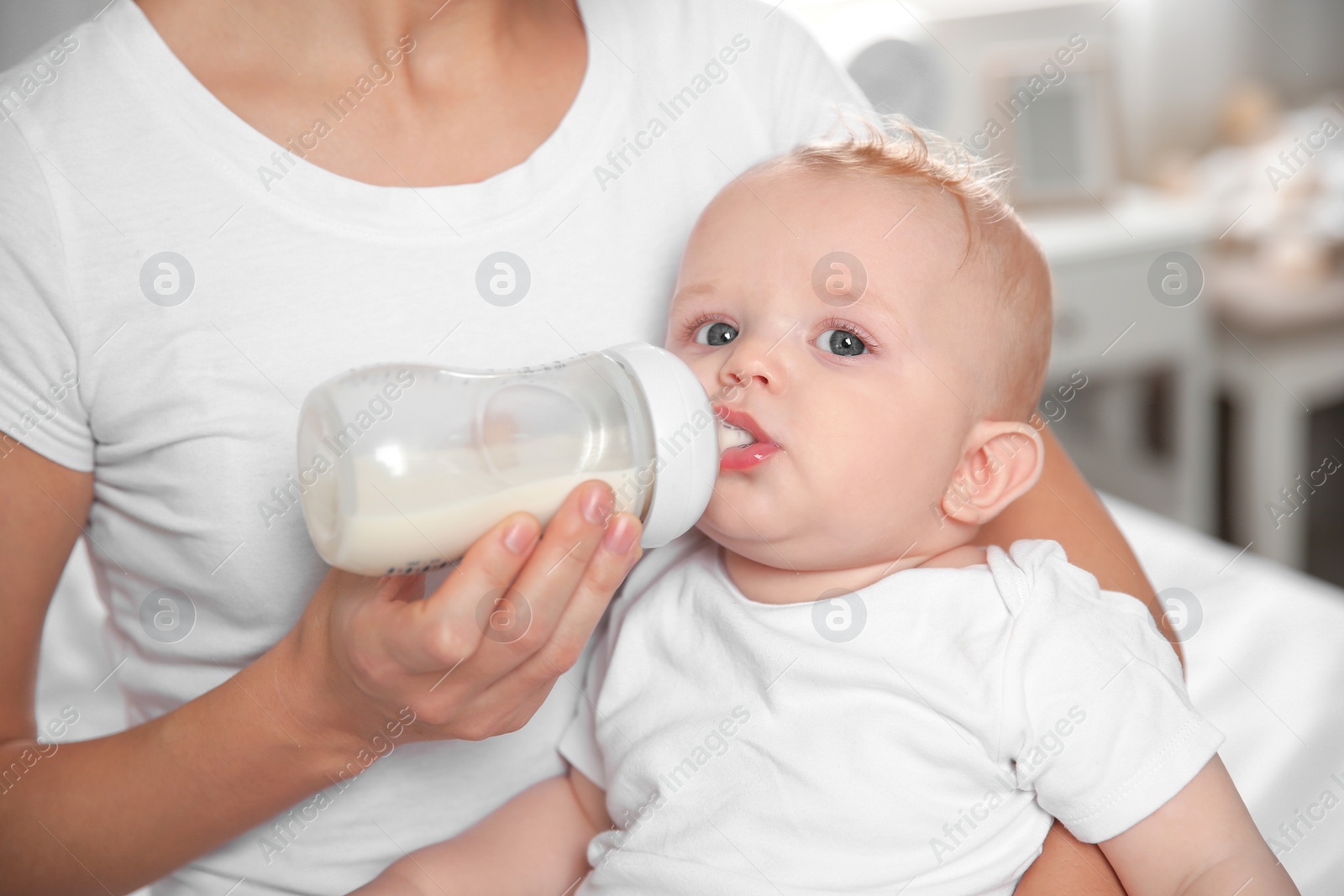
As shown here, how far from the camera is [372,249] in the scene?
81cm

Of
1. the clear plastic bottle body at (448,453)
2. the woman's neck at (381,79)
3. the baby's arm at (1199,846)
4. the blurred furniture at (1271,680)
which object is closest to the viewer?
the clear plastic bottle body at (448,453)

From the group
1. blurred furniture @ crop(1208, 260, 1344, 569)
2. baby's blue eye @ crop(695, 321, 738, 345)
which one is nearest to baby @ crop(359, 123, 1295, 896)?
baby's blue eye @ crop(695, 321, 738, 345)

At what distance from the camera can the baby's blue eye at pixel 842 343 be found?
81 centimetres

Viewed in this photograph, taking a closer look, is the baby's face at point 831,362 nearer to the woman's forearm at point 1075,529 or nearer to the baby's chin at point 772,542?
the baby's chin at point 772,542

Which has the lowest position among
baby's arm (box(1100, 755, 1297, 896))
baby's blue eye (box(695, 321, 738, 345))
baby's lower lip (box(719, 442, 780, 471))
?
baby's arm (box(1100, 755, 1297, 896))

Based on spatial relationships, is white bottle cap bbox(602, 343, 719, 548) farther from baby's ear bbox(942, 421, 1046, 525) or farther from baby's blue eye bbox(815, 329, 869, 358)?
baby's ear bbox(942, 421, 1046, 525)

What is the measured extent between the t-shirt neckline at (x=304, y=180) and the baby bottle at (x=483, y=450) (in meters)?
0.20

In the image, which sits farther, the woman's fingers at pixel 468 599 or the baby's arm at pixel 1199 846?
the baby's arm at pixel 1199 846

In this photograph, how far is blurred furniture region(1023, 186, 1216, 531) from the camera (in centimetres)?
239

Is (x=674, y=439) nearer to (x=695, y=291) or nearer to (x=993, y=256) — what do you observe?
(x=695, y=291)

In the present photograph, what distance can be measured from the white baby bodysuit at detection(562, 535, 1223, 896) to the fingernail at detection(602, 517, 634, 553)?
8.8 inches

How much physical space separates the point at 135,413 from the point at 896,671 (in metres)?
0.56

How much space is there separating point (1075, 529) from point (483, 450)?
21.7 inches

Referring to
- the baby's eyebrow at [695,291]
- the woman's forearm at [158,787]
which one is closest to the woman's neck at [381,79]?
the baby's eyebrow at [695,291]
